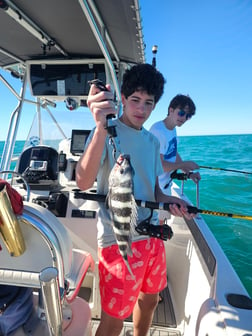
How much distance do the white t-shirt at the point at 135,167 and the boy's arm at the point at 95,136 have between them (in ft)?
0.36

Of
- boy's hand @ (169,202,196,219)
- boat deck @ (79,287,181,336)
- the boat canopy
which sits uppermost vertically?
the boat canopy

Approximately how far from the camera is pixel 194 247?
2148 millimetres

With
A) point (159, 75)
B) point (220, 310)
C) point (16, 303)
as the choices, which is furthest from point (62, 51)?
point (220, 310)

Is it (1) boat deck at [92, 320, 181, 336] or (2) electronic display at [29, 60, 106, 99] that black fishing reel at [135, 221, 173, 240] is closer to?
(1) boat deck at [92, 320, 181, 336]

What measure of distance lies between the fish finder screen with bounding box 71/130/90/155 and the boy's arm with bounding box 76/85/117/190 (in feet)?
6.16

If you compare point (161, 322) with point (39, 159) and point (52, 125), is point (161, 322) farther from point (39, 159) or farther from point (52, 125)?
point (52, 125)

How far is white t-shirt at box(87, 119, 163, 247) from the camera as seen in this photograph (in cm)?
130

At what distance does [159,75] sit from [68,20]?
1.56m

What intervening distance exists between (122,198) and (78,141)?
2285 mm

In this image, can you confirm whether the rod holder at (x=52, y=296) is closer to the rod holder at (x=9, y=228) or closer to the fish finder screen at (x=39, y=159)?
the rod holder at (x=9, y=228)

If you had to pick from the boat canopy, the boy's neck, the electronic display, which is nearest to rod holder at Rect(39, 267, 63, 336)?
the boat canopy

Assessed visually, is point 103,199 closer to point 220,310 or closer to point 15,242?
point 15,242

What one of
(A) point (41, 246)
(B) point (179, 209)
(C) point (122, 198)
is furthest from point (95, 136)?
(B) point (179, 209)

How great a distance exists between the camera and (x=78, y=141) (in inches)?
123
